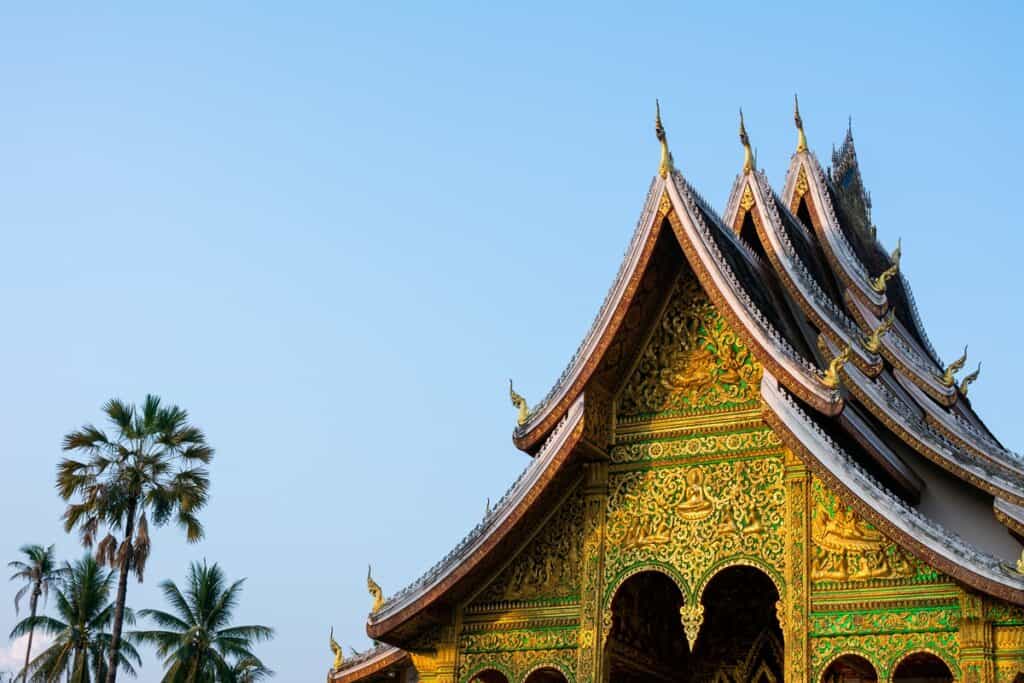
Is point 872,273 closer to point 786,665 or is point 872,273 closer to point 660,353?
point 660,353

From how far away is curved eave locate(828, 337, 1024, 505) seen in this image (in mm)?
12297

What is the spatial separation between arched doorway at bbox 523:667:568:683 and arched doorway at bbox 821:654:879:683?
2.59 metres

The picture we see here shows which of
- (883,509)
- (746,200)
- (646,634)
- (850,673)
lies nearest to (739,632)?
(646,634)

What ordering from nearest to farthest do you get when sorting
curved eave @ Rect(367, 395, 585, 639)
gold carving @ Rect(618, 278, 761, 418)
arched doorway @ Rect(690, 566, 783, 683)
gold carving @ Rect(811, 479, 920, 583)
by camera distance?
gold carving @ Rect(811, 479, 920, 583) < curved eave @ Rect(367, 395, 585, 639) < gold carving @ Rect(618, 278, 761, 418) < arched doorway @ Rect(690, 566, 783, 683)

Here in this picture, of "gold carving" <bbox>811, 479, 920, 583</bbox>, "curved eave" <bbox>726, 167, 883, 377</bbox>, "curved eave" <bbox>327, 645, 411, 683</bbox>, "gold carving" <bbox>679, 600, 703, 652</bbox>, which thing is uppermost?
"curved eave" <bbox>726, 167, 883, 377</bbox>

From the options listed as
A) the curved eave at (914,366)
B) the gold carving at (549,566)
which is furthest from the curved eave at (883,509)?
the curved eave at (914,366)

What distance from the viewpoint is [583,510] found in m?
13.6

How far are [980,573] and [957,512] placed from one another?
232cm

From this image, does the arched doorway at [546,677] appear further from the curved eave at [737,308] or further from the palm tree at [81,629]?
the palm tree at [81,629]

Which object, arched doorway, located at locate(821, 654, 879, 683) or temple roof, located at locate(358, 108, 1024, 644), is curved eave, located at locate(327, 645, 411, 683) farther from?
arched doorway, located at locate(821, 654, 879, 683)

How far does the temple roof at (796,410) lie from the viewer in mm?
11891

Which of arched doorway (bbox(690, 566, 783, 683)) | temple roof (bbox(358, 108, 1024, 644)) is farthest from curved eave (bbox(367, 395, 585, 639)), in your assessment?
arched doorway (bbox(690, 566, 783, 683))

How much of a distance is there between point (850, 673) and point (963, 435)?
8.68 ft

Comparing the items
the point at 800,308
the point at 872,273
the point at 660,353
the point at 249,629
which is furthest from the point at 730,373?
the point at 249,629
